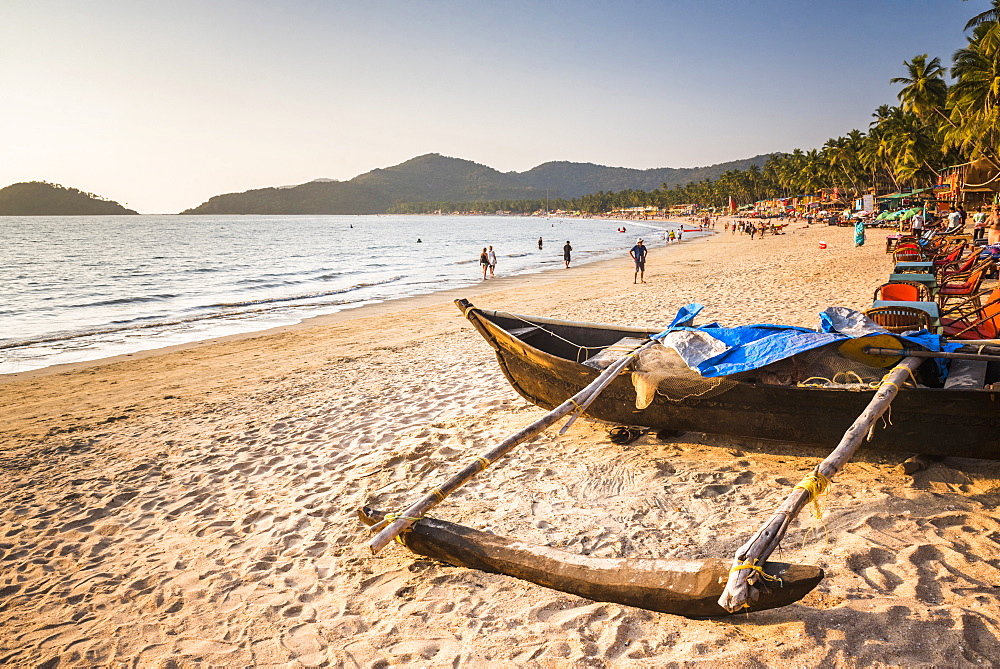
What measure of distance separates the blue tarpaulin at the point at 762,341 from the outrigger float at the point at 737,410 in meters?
0.02

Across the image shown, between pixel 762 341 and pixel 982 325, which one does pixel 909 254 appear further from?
pixel 762 341

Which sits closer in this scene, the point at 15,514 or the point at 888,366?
the point at 888,366

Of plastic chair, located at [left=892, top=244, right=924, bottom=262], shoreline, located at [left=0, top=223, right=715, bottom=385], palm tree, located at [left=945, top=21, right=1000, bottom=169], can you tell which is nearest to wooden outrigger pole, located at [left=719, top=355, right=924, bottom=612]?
plastic chair, located at [left=892, top=244, right=924, bottom=262]

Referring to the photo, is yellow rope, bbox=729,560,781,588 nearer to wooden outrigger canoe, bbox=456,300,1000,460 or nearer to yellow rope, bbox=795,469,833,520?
yellow rope, bbox=795,469,833,520

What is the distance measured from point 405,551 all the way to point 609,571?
1.64 meters

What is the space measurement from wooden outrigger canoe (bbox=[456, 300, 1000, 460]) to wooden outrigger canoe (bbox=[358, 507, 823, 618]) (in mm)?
2014

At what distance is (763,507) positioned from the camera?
421cm

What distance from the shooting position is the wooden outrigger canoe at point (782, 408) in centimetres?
400

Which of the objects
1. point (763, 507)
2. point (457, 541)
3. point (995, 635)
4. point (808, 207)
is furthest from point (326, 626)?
point (808, 207)

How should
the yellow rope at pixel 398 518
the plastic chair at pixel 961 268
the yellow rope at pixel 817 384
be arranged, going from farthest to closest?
the plastic chair at pixel 961 268
the yellow rope at pixel 817 384
the yellow rope at pixel 398 518

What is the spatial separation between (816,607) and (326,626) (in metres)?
2.91

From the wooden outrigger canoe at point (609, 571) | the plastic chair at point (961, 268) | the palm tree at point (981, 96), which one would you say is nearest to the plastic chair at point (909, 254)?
the plastic chair at point (961, 268)

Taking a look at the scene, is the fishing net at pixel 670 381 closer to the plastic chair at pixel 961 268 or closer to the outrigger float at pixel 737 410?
the outrigger float at pixel 737 410

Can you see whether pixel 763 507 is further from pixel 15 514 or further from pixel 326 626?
pixel 15 514
